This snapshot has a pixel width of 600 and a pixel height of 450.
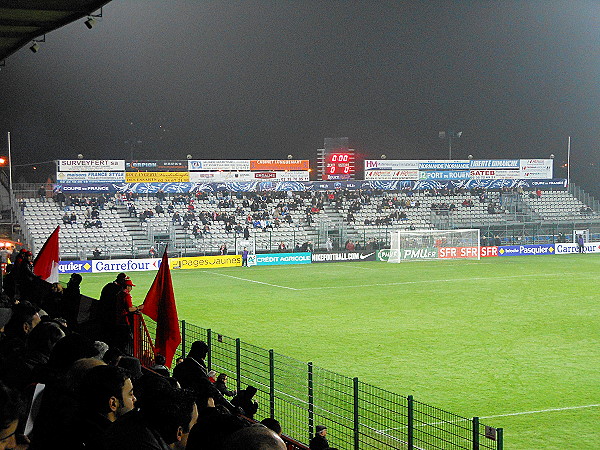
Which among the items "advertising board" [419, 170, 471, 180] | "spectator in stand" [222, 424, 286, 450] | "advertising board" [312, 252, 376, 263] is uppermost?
"advertising board" [419, 170, 471, 180]

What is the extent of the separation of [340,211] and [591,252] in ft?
62.3

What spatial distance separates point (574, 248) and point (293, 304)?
114 feet

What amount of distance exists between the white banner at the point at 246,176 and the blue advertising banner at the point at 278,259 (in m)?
9.97

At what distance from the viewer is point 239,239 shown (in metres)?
50.7

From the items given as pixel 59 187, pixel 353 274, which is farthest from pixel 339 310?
pixel 59 187

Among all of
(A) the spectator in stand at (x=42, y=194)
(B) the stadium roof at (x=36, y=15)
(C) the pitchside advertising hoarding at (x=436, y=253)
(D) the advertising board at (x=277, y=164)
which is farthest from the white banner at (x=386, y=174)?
(B) the stadium roof at (x=36, y=15)

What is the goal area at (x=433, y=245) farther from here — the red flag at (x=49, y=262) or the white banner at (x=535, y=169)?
the red flag at (x=49, y=262)

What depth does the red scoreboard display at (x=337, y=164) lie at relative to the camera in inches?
2416

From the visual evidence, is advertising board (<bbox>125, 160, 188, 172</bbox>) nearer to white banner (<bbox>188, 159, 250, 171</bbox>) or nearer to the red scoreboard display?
white banner (<bbox>188, 159, 250, 171</bbox>)

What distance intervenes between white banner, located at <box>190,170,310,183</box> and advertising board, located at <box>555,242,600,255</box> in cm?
1937

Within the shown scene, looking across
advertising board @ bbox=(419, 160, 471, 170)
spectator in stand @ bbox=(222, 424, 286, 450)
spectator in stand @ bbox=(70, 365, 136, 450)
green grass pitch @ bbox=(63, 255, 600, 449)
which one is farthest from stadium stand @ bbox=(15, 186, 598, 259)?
spectator in stand @ bbox=(222, 424, 286, 450)

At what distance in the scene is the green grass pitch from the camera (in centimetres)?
Answer: 1316

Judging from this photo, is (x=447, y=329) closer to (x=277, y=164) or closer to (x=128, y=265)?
(x=128, y=265)

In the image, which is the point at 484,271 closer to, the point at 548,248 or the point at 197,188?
the point at 548,248
